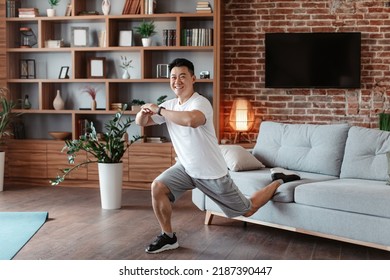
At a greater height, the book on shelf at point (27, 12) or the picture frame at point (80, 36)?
the book on shelf at point (27, 12)

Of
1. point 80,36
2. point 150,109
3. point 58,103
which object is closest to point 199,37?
point 80,36

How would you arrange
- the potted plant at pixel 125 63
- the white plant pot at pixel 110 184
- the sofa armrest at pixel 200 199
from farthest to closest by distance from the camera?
the potted plant at pixel 125 63, the white plant pot at pixel 110 184, the sofa armrest at pixel 200 199

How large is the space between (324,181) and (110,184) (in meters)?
2.06

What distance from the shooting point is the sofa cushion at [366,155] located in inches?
191

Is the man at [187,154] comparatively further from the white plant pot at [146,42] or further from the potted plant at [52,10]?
the potted plant at [52,10]

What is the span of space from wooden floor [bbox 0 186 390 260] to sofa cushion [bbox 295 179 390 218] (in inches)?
12.5

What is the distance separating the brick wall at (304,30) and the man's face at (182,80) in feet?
9.78

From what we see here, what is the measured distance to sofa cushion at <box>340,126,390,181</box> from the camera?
15.9ft

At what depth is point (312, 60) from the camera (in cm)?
706

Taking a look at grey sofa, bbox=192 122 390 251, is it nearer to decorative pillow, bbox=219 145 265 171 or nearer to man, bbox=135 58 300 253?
decorative pillow, bbox=219 145 265 171

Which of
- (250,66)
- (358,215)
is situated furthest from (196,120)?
(250,66)

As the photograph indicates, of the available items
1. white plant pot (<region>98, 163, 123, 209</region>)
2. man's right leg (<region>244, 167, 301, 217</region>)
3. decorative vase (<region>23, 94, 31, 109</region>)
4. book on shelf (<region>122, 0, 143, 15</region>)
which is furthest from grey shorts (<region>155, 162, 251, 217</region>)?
decorative vase (<region>23, 94, 31, 109</region>)

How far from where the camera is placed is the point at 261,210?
4.86 metres

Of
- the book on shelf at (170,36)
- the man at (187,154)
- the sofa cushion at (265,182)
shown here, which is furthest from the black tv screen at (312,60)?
the man at (187,154)
